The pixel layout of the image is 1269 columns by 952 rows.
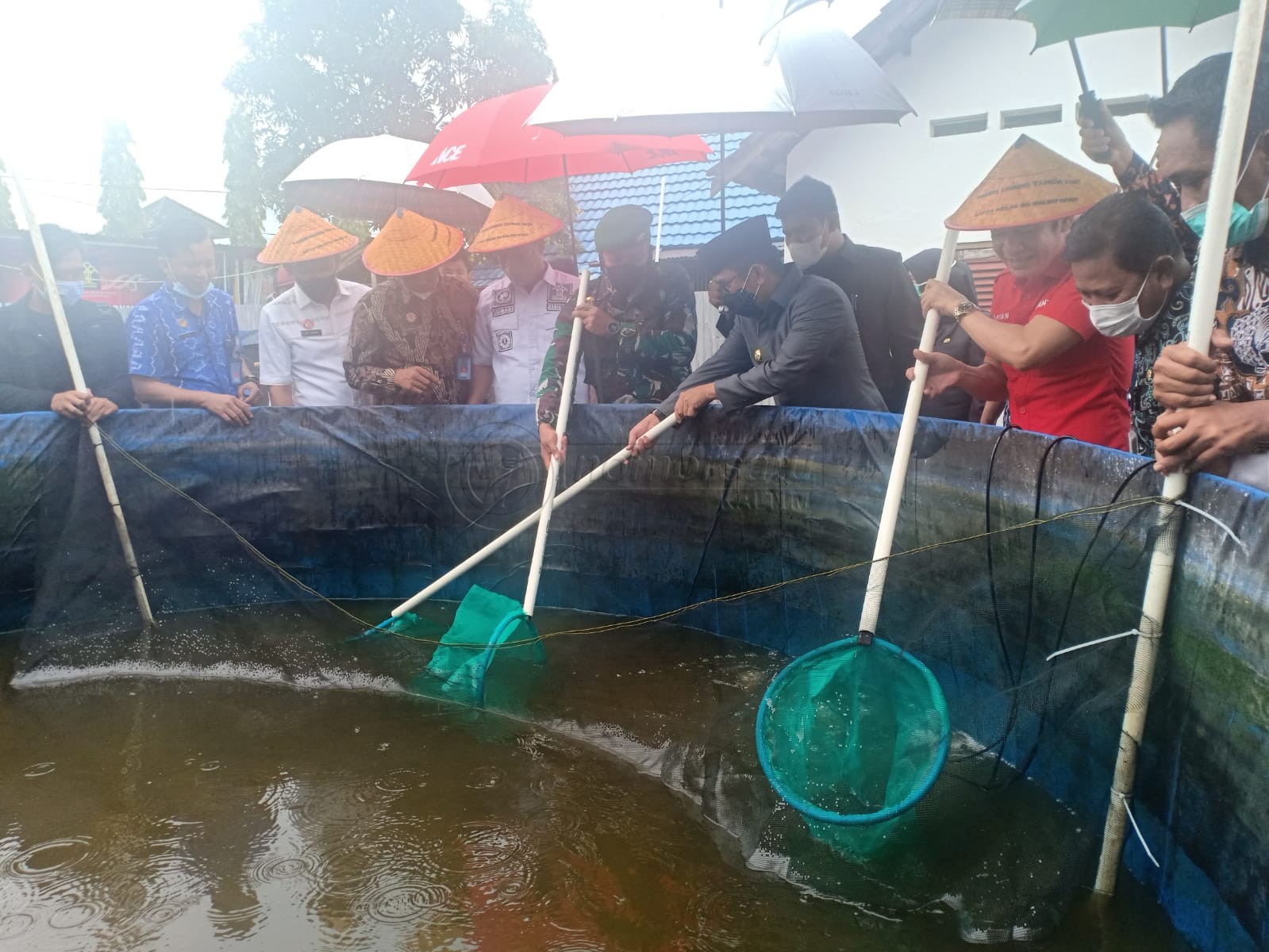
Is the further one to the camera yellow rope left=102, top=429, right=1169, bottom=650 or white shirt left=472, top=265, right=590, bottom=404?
white shirt left=472, top=265, right=590, bottom=404

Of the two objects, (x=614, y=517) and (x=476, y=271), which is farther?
(x=476, y=271)

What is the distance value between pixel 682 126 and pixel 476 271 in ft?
42.9

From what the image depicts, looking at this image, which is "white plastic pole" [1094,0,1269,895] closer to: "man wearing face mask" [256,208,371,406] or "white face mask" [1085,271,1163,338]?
"white face mask" [1085,271,1163,338]

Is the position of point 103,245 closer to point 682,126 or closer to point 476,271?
point 476,271

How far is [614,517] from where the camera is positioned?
483cm

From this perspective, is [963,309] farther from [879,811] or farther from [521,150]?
[521,150]

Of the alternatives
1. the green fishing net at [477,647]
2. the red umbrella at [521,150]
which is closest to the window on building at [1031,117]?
the red umbrella at [521,150]

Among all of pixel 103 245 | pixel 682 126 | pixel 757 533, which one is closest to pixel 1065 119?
pixel 682 126

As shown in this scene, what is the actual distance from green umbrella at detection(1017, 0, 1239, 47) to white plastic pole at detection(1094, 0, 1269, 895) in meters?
1.68

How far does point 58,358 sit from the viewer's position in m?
5.07

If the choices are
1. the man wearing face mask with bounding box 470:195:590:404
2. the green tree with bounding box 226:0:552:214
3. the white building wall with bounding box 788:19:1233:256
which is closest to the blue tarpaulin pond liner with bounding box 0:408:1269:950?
the man wearing face mask with bounding box 470:195:590:404

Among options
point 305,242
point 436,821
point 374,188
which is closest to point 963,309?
point 436,821

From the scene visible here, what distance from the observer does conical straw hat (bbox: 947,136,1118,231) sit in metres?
3.30

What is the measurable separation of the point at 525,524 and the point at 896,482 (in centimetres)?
211
